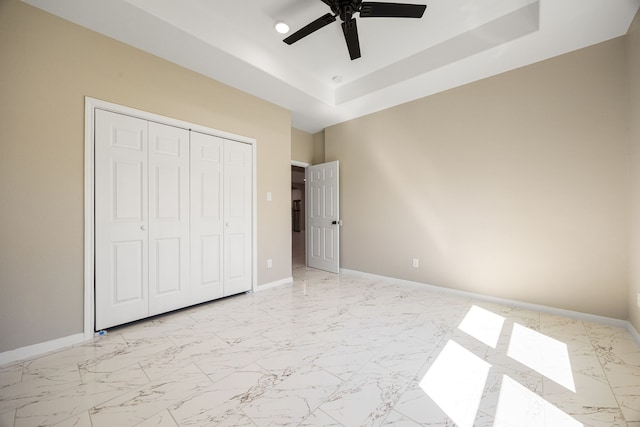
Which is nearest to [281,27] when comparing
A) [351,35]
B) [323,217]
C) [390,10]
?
[351,35]

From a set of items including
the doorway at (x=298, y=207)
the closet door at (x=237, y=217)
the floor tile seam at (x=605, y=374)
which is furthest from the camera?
the doorway at (x=298, y=207)

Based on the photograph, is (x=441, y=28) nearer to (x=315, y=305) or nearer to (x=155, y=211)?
(x=315, y=305)

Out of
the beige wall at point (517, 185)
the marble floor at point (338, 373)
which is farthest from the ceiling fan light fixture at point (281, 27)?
the marble floor at point (338, 373)

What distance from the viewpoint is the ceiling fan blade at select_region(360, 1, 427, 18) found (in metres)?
2.02

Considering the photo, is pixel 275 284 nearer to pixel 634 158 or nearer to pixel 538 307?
pixel 538 307

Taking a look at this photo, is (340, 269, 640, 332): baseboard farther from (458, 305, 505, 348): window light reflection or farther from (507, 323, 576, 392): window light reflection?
(507, 323, 576, 392): window light reflection

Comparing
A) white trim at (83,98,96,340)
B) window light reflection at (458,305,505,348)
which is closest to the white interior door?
window light reflection at (458,305,505,348)

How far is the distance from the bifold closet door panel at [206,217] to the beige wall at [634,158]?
4117mm

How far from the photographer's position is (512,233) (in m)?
3.01

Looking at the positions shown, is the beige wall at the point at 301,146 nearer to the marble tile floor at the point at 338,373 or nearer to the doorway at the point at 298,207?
the marble tile floor at the point at 338,373

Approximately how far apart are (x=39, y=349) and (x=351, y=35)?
147 inches

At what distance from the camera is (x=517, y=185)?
2971mm

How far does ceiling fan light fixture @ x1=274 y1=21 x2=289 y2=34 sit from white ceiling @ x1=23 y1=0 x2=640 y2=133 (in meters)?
0.07

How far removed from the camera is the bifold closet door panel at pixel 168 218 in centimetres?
269
